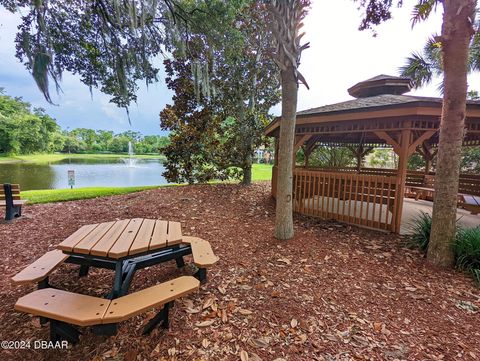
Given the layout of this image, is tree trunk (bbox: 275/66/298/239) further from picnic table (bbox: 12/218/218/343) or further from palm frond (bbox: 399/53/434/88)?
palm frond (bbox: 399/53/434/88)

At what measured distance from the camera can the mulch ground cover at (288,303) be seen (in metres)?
1.78

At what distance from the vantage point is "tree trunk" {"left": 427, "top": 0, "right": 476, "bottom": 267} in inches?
113

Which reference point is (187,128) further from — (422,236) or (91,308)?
(422,236)

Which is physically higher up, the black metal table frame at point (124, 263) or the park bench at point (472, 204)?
the park bench at point (472, 204)

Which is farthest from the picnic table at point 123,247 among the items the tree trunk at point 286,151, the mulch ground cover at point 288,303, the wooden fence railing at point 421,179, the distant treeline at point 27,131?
the distant treeline at point 27,131

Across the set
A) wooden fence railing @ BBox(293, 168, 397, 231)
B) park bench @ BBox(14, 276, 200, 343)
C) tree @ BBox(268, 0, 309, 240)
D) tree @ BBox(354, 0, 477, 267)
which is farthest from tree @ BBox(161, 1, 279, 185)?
park bench @ BBox(14, 276, 200, 343)

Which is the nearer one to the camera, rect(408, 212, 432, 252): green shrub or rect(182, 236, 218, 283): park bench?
rect(182, 236, 218, 283): park bench

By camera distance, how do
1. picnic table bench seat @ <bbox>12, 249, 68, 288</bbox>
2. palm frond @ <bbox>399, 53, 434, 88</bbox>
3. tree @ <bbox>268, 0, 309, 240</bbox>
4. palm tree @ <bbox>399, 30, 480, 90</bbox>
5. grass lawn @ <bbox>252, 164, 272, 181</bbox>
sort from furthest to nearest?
grass lawn @ <bbox>252, 164, 272, 181</bbox> < palm frond @ <bbox>399, 53, 434, 88</bbox> < palm tree @ <bbox>399, 30, 480, 90</bbox> < tree @ <bbox>268, 0, 309, 240</bbox> < picnic table bench seat @ <bbox>12, 249, 68, 288</bbox>

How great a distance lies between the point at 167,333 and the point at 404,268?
3147 millimetres

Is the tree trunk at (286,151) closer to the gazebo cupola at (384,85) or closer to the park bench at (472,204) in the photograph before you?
the park bench at (472,204)

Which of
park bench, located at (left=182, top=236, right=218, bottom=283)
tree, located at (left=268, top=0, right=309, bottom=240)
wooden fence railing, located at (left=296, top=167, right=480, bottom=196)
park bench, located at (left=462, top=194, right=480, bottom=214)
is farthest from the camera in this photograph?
wooden fence railing, located at (left=296, top=167, right=480, bottom=196)

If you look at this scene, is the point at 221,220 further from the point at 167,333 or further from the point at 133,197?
the point at 133,197

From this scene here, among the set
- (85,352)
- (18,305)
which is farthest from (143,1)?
(85,352)

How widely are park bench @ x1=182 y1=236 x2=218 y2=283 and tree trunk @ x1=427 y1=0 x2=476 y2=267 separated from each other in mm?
3160
